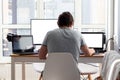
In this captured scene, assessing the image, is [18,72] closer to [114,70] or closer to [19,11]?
[19,11]

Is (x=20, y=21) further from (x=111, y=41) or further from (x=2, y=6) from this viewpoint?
(x=111, y=41)

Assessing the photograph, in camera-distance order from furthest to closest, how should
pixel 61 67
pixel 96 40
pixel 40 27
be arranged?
1. pixel 40 27
2. pixel 96 40
3. pixel 61 67

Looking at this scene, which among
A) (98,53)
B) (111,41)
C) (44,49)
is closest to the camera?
(44,49)

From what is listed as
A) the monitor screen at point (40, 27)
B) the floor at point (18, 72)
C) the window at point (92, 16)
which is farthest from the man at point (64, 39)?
the window at point (92, 16)

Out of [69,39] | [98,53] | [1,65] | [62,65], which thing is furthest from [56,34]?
[1,65]

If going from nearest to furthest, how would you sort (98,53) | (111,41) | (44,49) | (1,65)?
(44,49), (98,53), (111,41), (1,65)

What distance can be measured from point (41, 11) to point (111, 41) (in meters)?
1.39

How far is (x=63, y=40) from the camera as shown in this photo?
2697 mm

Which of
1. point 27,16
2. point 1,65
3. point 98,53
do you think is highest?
point 27,16

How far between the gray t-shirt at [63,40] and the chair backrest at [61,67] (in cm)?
13

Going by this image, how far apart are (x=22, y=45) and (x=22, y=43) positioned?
0.03 meters

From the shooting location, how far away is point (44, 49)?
9.32 feet

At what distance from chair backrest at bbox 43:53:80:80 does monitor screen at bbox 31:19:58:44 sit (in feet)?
3.75

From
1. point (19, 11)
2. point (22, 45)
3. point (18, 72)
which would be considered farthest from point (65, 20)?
point (19, 11)
